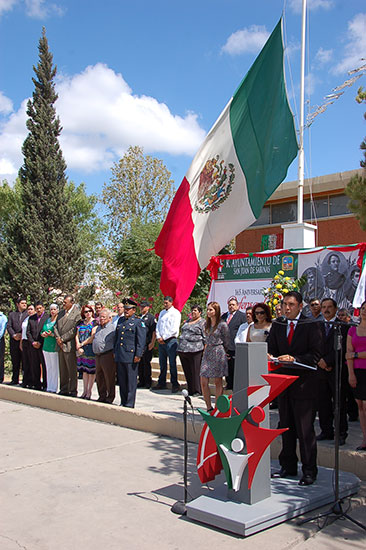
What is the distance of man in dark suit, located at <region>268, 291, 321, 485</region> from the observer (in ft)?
16.2

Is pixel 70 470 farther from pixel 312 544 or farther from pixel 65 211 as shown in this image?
pixel 65 211

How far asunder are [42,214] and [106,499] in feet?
64.4

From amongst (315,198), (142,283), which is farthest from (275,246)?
(142,283)

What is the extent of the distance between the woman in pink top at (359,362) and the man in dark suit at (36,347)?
251 inches

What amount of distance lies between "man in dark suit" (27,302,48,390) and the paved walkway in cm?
277

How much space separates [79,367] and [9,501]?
4.71 m

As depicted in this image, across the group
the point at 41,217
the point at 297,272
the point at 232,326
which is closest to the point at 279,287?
the point at 297,272

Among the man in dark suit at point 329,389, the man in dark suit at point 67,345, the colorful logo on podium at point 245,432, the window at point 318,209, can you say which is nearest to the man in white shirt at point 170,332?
the man in dark suit at point 67,345

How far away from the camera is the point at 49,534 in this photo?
4.10 meters

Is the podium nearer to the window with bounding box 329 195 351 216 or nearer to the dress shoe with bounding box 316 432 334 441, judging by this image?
the dress shoe with bounding box 316 432 334 441

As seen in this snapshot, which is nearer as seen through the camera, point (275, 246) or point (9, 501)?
point (9, 501)

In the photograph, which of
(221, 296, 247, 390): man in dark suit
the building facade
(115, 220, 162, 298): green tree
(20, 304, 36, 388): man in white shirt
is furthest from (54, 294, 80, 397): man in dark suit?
the building facade

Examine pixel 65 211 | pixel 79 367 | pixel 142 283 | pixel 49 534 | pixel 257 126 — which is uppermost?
pixel 65 211

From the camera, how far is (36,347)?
10.2m
